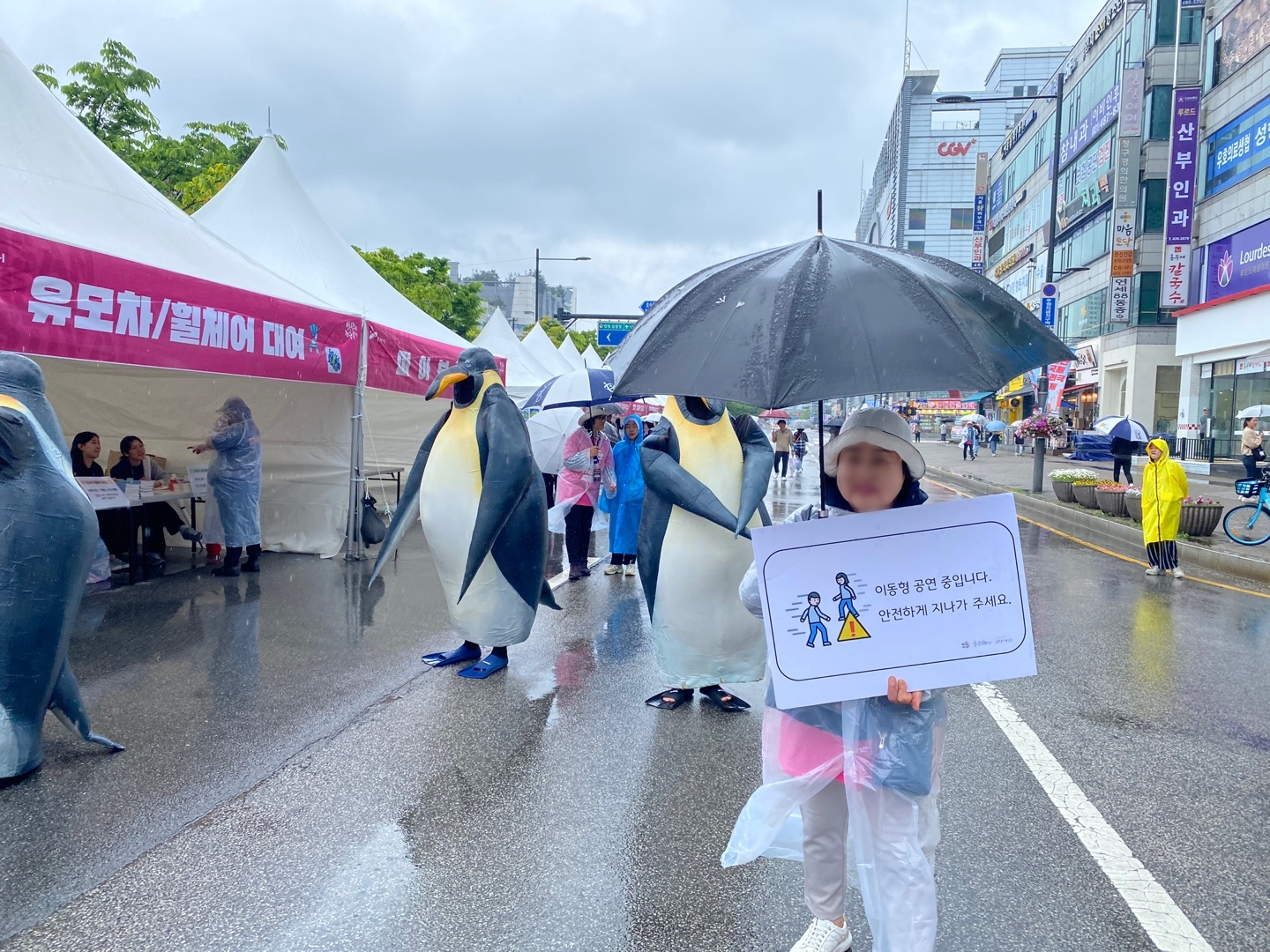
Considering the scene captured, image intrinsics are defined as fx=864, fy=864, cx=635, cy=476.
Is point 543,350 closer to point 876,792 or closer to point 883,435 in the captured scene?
point 883,435

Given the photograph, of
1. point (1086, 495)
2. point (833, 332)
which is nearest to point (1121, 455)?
point (1086, 495)

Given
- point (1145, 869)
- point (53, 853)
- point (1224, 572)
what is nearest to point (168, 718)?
point (53, 853)

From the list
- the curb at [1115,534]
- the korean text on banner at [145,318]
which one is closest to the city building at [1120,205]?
the curb at [1115,534]

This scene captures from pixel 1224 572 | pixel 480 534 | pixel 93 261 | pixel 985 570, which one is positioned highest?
pixel 93 261

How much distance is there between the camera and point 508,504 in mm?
4777

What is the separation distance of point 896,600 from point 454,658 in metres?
3.73

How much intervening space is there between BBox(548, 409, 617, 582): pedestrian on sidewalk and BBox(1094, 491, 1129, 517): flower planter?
9.29 meters

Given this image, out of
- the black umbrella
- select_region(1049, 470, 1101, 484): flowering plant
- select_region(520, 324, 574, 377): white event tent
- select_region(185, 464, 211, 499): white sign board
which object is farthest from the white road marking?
select_region(520, 324, 574, 377): white event tent

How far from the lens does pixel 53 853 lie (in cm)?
294

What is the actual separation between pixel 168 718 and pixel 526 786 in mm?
1973

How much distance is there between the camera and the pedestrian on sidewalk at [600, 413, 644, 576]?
8188 millimetres

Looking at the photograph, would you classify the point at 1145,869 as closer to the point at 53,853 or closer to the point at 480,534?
the point at 480,534

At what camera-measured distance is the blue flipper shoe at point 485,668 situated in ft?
16.3

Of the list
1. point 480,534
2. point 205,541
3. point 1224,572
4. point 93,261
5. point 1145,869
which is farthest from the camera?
point 1224,572
